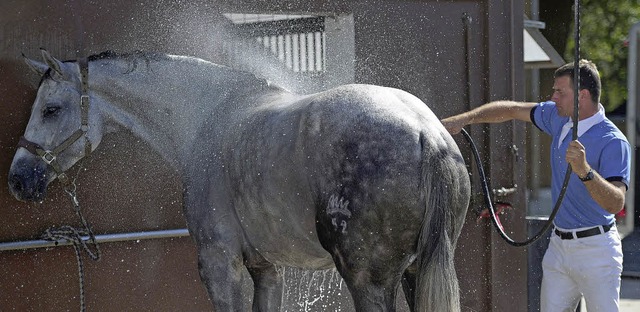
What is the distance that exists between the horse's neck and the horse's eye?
189 millimetres

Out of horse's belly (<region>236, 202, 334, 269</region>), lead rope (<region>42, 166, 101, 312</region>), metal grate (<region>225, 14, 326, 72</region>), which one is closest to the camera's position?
horse's belly (<region>236, 202, 334, 269</region>)

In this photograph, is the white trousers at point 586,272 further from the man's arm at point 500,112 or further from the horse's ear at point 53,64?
the horse's ear at point 53,64

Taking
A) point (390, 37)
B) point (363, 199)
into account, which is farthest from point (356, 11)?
point (363, 199)

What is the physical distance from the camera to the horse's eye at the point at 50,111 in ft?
14.3

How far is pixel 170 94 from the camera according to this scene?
445 cm

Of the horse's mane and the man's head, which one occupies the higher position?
the horse's mane

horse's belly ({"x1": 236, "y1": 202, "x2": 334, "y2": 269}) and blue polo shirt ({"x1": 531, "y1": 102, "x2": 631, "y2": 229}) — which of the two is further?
blue polo shirt ({"x1": 531, "y1": 102, "x2": 631, "y2": 229})

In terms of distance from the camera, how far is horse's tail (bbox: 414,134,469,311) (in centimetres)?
347

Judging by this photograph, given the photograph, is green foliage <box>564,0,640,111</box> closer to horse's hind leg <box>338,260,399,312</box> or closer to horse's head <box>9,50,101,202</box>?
horse's head <box>9,50,101,202</box>

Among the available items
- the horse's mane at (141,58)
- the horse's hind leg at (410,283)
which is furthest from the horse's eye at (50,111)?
the horse's hind leg at (410,283)

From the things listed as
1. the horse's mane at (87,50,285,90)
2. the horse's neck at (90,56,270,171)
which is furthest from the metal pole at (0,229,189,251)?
the horse's mane at (87,50,285,90)

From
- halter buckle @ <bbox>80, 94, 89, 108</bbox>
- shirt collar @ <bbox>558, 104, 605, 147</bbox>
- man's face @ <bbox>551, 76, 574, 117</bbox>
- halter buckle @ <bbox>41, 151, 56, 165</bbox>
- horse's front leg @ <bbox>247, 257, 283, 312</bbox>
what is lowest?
horse's front leg @ <bbox>247, 257, 283, 312</bbox>

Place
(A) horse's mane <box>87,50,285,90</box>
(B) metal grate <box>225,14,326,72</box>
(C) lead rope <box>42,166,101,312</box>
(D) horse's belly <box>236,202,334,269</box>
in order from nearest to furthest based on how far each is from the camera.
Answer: (D) horse's belly <box>236,202,334,269</box> → (A) horse's mane <box>87,50,285,90</box> → (C) lead rope <box>42,166,101,312</box> → (B) metal grate <box>225,14,326,72</box>

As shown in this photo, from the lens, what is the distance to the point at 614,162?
14.4ft
